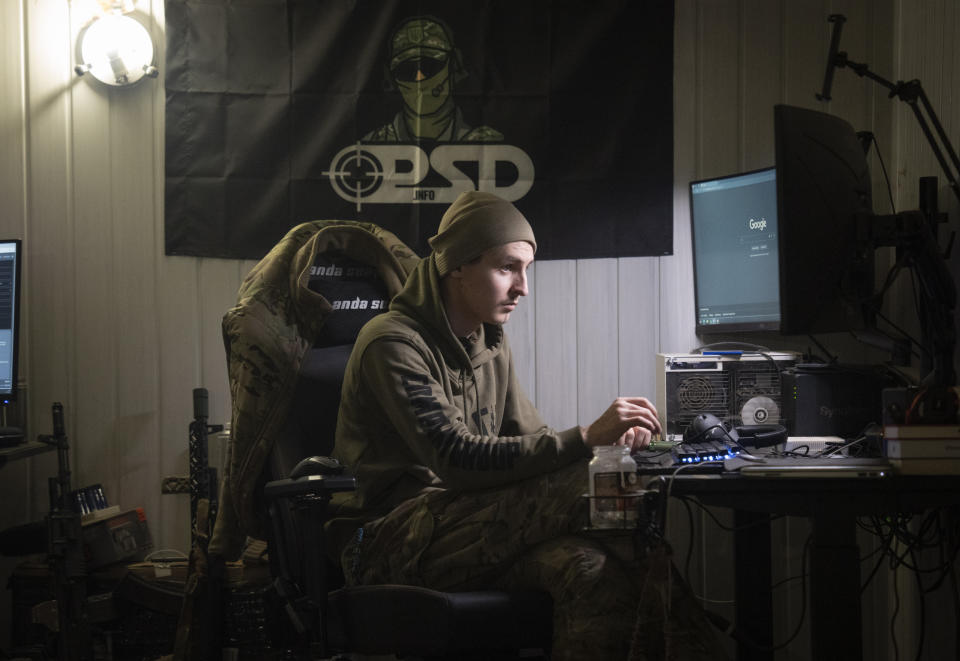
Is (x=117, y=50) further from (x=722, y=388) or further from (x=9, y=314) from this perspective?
(x=722, y=388)

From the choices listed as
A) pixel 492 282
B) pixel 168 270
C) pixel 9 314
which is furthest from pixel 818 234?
pixel 9 314

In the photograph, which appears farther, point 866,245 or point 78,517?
point 78,517

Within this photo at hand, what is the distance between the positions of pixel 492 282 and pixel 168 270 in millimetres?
1460

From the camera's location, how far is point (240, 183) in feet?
9.61

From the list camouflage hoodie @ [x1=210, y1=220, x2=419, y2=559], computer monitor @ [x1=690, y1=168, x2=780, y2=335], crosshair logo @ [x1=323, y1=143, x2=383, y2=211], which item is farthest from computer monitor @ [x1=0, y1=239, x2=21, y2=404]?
computer monitor @ [x1=690, y1=168, x2=780, y2=335]

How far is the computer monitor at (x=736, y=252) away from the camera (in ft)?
8.83

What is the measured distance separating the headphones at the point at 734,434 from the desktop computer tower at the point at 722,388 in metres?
0.56

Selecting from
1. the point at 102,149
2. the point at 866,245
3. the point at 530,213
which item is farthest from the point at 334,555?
the point at 102,149

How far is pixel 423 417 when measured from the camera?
5.77 ft

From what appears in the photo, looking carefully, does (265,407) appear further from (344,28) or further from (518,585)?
(344,28)

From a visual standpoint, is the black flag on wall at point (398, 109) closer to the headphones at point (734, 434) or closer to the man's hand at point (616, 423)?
the headphones at point (734, 434)

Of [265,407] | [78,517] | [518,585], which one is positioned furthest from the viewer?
[78,517]

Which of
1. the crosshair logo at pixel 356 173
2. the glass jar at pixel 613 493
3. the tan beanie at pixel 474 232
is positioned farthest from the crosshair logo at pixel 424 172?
the glass jar at pixel 613 493

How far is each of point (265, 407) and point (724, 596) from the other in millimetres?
1888
